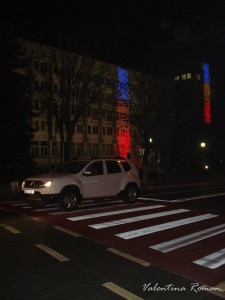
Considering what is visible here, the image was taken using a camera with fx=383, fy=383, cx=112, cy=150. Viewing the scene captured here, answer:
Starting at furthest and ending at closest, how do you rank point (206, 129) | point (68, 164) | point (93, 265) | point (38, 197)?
point (206, 129) < point (68, 164) < point (38, 197) < point (93, 265)

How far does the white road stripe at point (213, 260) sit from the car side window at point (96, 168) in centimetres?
687

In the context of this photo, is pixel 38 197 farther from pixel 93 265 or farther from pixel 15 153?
pixel 15 153

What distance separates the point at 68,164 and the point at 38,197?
2249 millimetres

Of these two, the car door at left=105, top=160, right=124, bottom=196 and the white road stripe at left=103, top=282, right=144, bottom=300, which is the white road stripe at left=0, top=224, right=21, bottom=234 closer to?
the white road stripe at left=103, top=282, right=144, bottom=300

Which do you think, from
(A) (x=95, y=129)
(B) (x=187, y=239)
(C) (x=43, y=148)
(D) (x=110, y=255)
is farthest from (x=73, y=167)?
(A) (x=95, y=129)

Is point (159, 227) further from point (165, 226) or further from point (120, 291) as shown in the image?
point (120, 291)

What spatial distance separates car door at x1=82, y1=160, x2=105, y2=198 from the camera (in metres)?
13.5

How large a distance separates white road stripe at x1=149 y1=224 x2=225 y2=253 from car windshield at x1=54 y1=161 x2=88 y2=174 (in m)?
5.33

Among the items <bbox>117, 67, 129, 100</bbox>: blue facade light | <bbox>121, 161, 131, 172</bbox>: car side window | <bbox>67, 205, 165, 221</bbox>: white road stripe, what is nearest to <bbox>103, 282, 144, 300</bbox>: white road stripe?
<bbox>67, 205, 165, 221</bbox>: white road stripe

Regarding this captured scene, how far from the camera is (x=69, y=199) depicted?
13.1 m

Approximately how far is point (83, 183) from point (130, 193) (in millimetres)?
2670

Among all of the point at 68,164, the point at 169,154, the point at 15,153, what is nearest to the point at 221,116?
the point at 169,154

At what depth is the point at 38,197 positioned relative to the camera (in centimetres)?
1268

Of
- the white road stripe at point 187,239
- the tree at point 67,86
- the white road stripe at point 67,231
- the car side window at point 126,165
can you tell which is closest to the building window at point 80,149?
the tree at point 67,86
